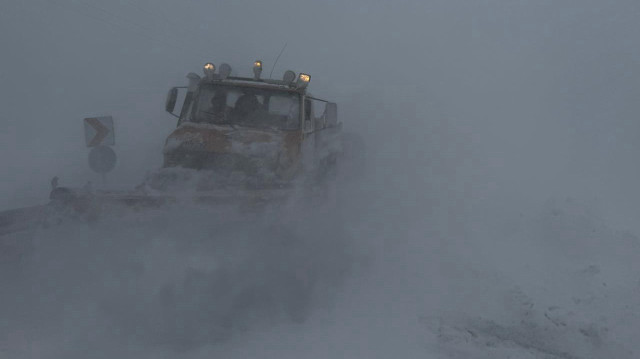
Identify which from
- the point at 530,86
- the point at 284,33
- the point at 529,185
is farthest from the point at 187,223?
the point at 284,33

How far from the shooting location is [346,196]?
816 cm

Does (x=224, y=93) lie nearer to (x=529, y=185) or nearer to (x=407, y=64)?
(x=529, y=185)

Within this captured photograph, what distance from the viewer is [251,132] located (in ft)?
25.3

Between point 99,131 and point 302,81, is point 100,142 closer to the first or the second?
point 99,131

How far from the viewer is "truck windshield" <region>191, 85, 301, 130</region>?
26.2 ft

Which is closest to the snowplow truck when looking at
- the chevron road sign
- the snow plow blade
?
the snow plow blade

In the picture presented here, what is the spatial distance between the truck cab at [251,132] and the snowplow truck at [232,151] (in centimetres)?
1

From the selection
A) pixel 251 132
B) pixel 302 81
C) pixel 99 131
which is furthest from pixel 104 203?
pixel 99 131

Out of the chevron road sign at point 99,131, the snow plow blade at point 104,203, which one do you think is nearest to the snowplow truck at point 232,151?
the snow plow blade at point 104,203

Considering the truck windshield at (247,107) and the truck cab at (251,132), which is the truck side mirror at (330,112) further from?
the truck windshield at (247,107)

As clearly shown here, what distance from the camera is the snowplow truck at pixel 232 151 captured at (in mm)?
5949

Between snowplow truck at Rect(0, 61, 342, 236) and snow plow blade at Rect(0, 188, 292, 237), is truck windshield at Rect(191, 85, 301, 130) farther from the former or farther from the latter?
snow plow blade at Rect(0, 188, 292, 237)

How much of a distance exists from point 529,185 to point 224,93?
4842 millimetres

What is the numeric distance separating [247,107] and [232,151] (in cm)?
99
